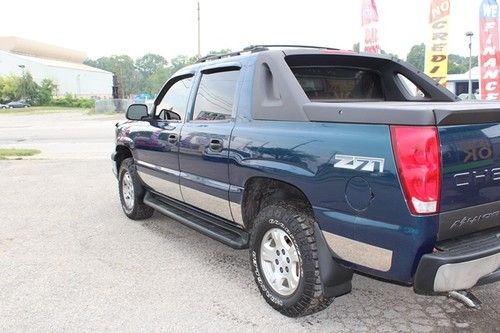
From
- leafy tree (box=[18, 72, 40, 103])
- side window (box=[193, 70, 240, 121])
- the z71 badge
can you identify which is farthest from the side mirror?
leafy tree (box=[18, 72, 40, 103])

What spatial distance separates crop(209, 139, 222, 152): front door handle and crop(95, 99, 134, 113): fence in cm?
4300

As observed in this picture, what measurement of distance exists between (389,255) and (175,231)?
3368 millimetres

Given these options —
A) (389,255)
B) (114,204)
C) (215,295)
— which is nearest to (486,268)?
(389,255)

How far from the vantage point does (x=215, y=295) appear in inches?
148

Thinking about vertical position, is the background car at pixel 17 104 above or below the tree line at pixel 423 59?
below

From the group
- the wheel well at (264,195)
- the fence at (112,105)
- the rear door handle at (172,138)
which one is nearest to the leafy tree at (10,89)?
the fence at (112,105)

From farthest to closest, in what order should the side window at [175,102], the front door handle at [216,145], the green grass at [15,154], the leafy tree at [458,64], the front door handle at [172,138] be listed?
the leafy tree at [458,64], the green grass at [15,154], the side window at [175,102], the front door handle at [172,138], the front door handle at [216,145]

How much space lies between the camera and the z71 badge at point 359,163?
8.45 feet

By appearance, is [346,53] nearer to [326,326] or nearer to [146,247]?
[326,326]

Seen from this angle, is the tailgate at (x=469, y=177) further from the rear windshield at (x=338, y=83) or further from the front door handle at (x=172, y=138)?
the front door handle at (x=172, y=138)

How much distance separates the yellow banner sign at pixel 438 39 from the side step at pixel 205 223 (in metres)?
12.9

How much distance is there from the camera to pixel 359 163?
8.73ft

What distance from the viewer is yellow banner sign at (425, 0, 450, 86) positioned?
1513 centimetres

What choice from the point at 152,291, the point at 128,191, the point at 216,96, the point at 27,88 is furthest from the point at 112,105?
the point at 152,291
